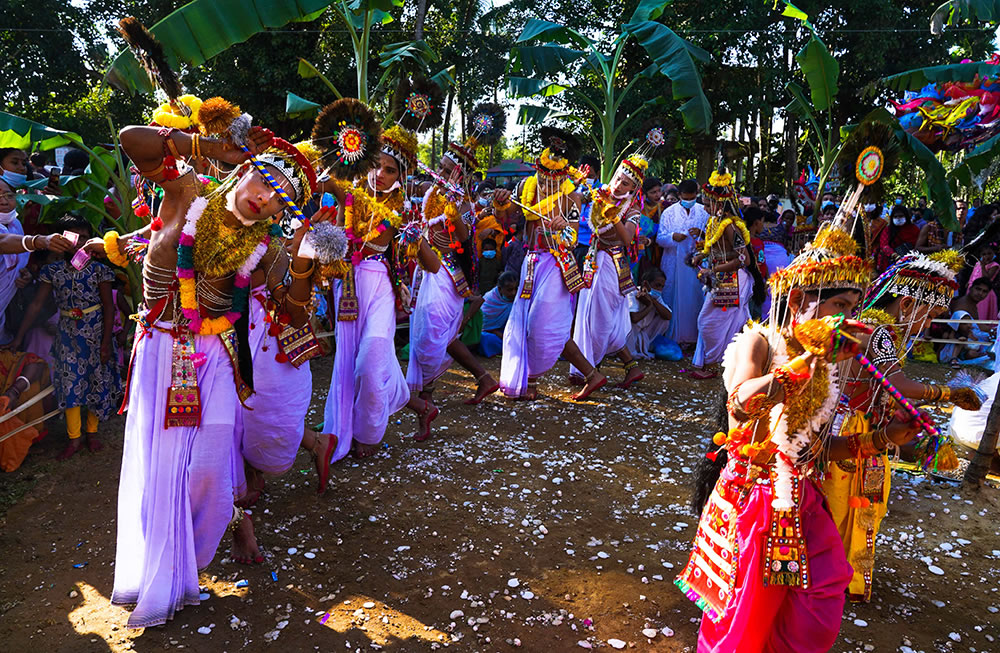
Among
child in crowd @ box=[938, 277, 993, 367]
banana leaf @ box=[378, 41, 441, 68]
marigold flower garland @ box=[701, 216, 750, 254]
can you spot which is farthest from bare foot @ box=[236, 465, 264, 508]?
child in crowd @ box=[938, 277, 993, 367]

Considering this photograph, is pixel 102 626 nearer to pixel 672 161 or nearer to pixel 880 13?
pixel 880 13

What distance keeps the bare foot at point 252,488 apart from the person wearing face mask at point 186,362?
1003 mm

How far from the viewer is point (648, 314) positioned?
9.27 metres

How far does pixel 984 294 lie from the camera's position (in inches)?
375

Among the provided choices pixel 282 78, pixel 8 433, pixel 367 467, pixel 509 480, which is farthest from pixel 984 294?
pixel 282 78

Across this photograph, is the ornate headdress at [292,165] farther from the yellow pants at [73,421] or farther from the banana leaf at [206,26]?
the banana leaf at [206,26]

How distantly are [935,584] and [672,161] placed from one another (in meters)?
19.9

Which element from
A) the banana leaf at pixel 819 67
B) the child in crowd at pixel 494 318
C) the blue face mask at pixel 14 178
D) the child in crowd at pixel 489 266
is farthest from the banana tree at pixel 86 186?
the banana leaf at pixel 819 67

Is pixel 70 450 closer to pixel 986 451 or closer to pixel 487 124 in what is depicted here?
pixel 487 124

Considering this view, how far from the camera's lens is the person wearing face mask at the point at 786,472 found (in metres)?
2.57

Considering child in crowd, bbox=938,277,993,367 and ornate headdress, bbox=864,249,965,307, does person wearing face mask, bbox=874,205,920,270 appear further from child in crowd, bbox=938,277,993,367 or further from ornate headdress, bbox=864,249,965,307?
ornate headdress, bbox=864,249,965,307

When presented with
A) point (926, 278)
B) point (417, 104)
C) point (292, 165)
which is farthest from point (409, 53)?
point (926, 278)

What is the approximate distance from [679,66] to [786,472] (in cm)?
858

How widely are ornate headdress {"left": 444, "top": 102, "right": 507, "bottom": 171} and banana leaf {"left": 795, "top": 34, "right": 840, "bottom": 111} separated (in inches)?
185
